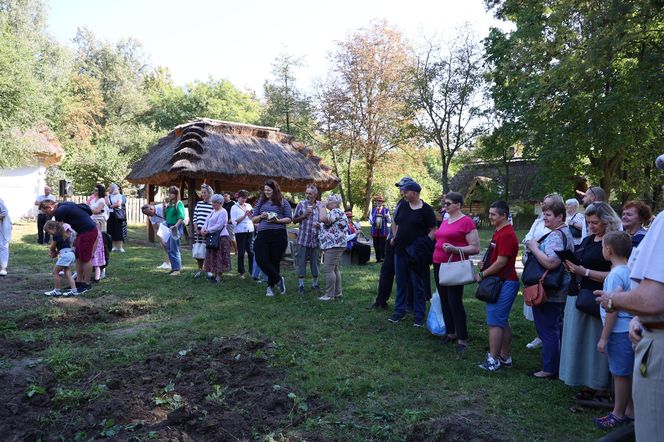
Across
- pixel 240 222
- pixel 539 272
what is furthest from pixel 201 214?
pixel 539 272

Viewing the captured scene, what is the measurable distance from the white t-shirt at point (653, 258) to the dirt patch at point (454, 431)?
1727mm

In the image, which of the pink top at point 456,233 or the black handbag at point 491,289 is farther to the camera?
the pink top at point 456,233

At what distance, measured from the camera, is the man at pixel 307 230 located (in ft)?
27.1

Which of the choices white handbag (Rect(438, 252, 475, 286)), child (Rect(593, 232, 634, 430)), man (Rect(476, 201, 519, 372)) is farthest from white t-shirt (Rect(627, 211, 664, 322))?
white handbag (Rect(438, 252, 475, 286))

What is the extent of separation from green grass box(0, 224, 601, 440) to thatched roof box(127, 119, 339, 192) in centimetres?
764

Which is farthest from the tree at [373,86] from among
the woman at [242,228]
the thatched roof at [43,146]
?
the woman at [242,228]

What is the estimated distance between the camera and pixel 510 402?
4.04 m

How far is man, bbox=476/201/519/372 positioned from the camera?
15.7ft

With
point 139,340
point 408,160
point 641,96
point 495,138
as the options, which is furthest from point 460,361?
point 408,160

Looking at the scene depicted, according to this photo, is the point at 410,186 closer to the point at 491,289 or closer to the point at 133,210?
the point at 491,289

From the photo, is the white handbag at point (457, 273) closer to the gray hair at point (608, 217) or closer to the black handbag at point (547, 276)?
the black handbag at point (547, 276)

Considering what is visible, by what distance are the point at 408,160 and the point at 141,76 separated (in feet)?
98.9

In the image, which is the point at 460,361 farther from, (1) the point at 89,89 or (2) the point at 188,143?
(1) the point at 89,89

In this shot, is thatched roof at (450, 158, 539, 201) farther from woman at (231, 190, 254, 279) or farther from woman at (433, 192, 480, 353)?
woman at (433, 192, 480, 353)
